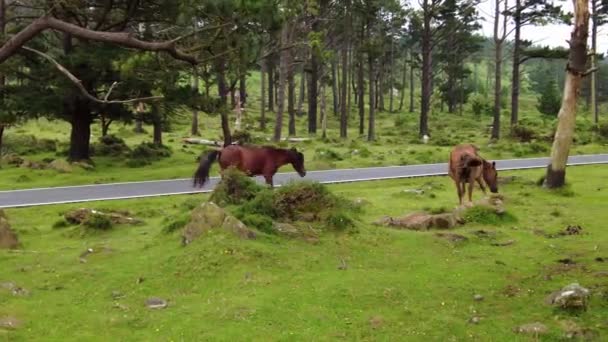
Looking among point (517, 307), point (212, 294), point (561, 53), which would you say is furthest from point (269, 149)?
point (561, 53)

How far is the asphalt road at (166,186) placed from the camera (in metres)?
19.9

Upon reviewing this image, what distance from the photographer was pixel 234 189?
14039 mm

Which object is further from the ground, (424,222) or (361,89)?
(361,89)

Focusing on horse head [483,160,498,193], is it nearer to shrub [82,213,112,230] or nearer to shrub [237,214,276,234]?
shrub [237,214,276,234]

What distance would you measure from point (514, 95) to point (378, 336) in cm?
4089

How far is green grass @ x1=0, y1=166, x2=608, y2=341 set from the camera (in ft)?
26.7

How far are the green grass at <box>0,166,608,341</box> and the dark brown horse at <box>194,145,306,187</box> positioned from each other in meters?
3.26

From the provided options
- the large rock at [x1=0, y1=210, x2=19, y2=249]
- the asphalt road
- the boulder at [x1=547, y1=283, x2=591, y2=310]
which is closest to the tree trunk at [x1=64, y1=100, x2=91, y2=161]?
the asphalt road

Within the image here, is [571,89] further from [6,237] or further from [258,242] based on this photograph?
[6,237]

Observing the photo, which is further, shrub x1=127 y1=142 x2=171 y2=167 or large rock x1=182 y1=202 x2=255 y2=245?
shrub x1=127 y1=142 x2=171 y2=167

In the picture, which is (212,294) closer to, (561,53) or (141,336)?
(141,336)

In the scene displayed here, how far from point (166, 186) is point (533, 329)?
54.5ft

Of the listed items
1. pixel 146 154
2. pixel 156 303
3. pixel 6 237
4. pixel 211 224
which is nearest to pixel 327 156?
pixel 146 154

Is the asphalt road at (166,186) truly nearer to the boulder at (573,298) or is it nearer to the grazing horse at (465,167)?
the grazing horse at (465,167)
